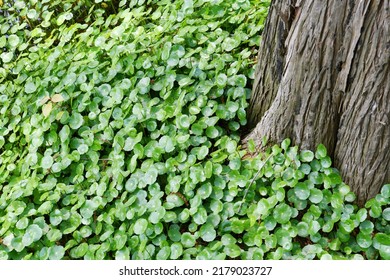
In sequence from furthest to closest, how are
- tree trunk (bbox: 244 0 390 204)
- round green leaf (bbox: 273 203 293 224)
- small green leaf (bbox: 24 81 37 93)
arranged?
small green leaf (bbox: 24 81 37 93) < round green leaf (bbox: 273 203 293 224) < tree trunk (bbox: 244 0 390 204)

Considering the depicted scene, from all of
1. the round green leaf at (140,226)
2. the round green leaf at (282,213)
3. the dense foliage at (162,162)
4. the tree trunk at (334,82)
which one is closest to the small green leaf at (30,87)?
the dense foliage at (162,162)

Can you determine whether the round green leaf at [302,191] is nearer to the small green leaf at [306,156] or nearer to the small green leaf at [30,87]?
the small green leaf at [306,156]

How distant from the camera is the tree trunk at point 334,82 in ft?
6.00

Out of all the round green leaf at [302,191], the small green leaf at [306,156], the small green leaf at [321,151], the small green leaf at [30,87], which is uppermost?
the small green leaf at [30,87]

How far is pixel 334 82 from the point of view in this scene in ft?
6.53

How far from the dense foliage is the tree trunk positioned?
3.3 inches

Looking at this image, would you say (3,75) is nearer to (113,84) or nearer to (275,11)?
(113,84)

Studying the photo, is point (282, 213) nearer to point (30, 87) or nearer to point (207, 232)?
point (207, 232)

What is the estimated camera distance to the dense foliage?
6.82 ft

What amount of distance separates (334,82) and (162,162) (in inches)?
33.4

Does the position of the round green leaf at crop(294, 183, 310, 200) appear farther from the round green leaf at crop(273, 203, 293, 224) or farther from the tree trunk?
the tree trunk

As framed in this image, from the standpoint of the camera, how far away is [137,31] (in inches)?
111

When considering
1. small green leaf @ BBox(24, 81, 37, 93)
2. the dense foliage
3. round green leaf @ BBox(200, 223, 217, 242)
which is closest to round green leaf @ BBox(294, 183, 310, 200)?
the dense foliage

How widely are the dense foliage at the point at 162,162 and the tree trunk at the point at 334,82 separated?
0.27ft
